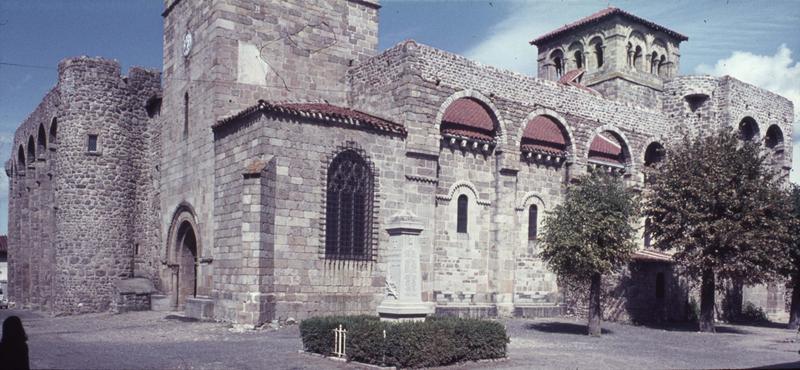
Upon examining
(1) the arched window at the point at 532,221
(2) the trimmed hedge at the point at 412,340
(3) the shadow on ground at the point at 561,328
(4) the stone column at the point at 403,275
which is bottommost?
(3) the shadow on ground at the point at 561,328

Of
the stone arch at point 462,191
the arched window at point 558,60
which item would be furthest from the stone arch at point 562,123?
the arched window at point 558,60

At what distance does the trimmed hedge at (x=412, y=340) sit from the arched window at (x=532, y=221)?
12.1 m

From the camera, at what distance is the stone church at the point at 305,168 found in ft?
67.2

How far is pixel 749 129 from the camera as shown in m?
34.3

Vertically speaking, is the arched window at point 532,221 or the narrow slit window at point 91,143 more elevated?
the narrow slit window at point 91,143

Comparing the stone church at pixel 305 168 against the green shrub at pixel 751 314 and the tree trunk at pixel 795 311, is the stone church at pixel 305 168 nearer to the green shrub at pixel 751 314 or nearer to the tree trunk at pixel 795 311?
the tree trunk at pixel 795 311

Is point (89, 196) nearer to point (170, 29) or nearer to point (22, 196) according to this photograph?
point (170, 29)

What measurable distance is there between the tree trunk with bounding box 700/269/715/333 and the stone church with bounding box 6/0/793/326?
2.60 meters

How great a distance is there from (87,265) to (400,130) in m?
13.2

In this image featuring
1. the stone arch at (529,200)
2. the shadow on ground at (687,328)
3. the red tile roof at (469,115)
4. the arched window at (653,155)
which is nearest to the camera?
the shadow on ground at (687,328)

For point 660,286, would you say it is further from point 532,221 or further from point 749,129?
point 749,129

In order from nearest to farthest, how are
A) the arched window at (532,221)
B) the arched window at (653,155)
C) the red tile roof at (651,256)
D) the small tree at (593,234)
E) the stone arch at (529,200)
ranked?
1. the small tree at (593,234)
2. the stone arch at (529,200)
3. the red tile roof at (651,256)
4. the arched window at (532,221)
5. the arched window at (653,155)

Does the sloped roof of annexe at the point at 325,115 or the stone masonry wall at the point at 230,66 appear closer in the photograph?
the sloped roof of annexe at the point at 325,115

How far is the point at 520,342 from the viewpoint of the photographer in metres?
18.2
